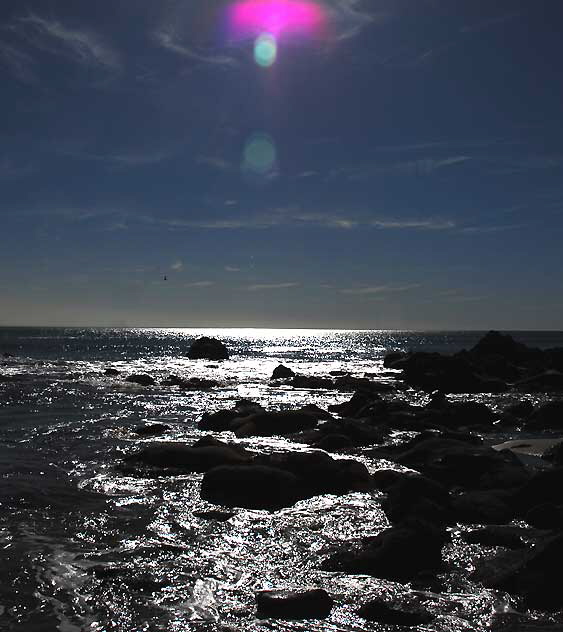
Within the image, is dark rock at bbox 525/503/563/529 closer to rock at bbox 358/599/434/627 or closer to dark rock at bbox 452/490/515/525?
dark rock at bbox 452/490/515/525

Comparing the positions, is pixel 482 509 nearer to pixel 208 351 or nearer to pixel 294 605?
pixel 294 605

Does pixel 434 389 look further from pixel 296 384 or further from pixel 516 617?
pixel 516 617

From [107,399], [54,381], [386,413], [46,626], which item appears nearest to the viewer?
[46,626]

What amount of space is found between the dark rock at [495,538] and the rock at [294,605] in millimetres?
4650

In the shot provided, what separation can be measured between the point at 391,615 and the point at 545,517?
21.7ft

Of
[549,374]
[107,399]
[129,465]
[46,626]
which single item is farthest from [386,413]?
[549,374]

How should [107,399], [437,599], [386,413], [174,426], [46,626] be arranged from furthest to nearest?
[107,399]
[386,413]
[174,426]
[437,599]
[46,626]

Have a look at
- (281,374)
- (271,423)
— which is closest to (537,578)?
(271,423)

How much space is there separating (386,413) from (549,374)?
32150 mm

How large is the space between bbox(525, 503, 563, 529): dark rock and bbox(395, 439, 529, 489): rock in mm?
2581

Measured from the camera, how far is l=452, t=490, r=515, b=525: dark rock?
1404 centimetres

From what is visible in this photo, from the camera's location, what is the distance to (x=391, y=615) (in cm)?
895

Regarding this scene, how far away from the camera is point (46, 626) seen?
28.3 feet

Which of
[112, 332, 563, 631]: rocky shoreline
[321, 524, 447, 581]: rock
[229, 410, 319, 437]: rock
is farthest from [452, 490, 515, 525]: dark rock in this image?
[229, 410, 319, 437]: rock
